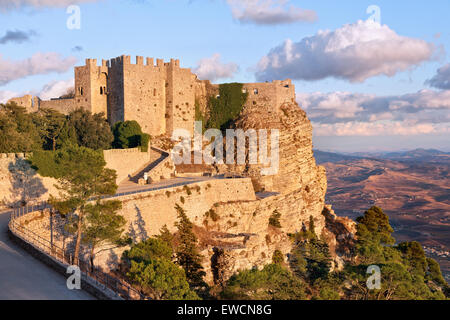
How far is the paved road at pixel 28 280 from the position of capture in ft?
44.4

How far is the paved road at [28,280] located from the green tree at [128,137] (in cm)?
2177

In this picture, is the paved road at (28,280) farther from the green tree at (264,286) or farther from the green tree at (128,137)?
the green tree at (128,137)

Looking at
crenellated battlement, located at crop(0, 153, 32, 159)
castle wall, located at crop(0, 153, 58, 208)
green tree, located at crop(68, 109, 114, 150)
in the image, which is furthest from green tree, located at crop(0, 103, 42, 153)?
green tree, located at crop(68, 109, 114, 150)

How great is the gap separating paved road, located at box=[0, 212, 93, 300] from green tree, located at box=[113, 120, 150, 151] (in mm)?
21768

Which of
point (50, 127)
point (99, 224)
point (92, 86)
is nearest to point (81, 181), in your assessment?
point (99, 224)

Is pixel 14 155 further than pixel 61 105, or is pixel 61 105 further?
pixel 61 105

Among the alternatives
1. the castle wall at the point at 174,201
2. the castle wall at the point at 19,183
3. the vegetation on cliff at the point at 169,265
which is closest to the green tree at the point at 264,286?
the vegetation on cliff at the point at 169,265

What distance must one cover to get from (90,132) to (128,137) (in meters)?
4.08

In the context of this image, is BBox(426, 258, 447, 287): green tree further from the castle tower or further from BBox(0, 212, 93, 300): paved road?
the castle tower

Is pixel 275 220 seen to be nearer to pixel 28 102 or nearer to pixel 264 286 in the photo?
pixel 264 286

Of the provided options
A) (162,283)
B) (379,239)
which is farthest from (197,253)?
(379,239)

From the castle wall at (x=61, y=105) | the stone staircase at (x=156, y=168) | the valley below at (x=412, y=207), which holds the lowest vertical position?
the valley below at (x=412, y=207)

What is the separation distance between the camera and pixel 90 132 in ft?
119

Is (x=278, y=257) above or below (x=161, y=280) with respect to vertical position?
below
